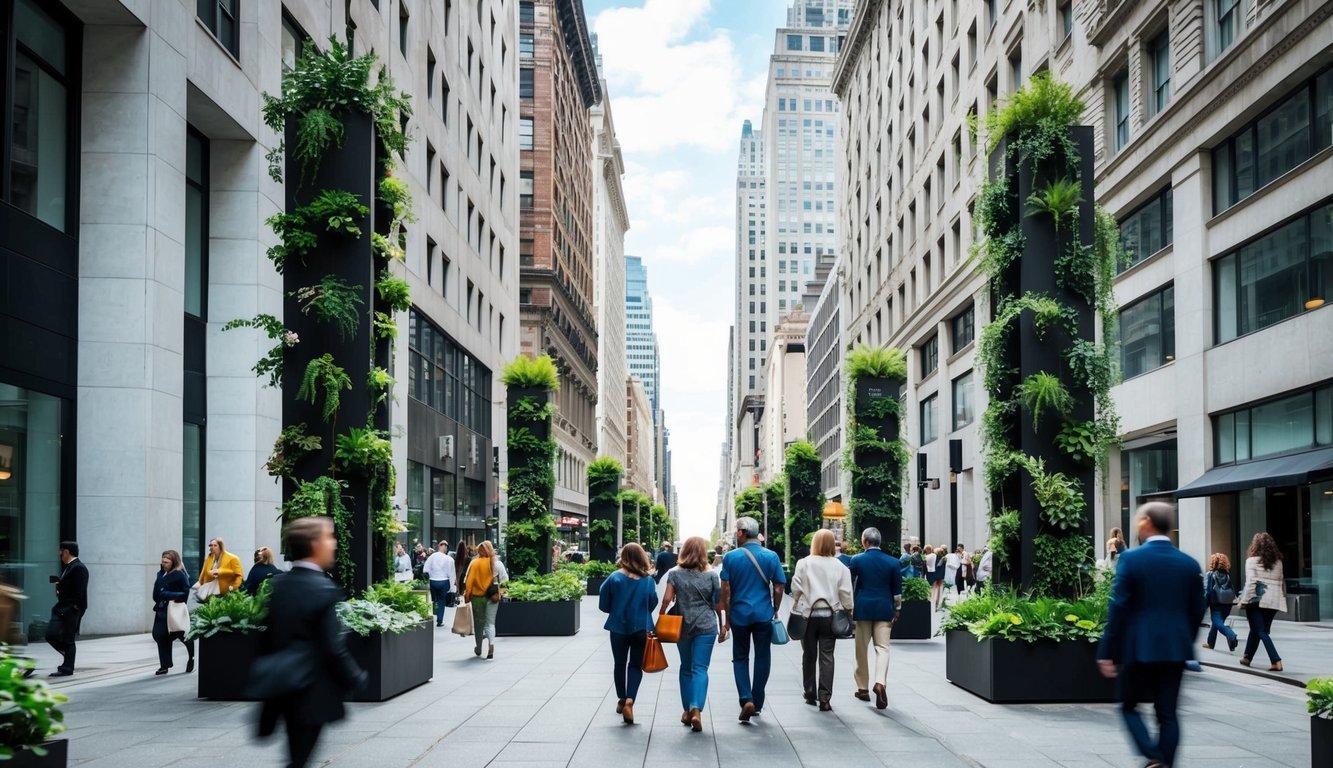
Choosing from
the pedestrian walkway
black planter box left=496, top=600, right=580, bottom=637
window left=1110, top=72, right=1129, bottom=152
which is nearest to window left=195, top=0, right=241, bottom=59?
black planter box left=496, top=600, right=580, bottom=637

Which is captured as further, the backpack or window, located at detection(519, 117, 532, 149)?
window, located at detection(519, 117, 532, 149)

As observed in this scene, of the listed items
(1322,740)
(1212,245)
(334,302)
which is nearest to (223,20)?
(334,302)

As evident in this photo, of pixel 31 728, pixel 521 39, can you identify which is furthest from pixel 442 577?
pixel 521 39

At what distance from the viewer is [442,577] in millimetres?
26703

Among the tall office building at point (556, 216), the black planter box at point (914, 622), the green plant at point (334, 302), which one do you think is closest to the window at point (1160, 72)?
the black planter box at point (914, 622)

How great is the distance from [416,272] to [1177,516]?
930 inches

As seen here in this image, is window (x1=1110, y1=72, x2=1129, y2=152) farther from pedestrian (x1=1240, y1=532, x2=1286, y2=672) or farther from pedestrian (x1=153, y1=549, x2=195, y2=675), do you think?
pedestrian (x1=153, y1=549, x2=195, y2=675)

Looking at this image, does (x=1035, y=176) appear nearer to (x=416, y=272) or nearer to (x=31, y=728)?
(x=31, y=728)

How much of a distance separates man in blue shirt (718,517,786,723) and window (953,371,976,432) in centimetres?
3407

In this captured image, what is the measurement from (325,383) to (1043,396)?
8.76 m

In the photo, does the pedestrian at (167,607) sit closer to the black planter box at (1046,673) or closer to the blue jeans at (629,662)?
the blue jeans at (629,662)

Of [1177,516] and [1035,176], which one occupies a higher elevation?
[1035,176]

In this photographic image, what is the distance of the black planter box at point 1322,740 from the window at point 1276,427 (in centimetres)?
1728

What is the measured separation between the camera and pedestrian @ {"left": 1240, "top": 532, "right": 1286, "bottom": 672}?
52.6ft
